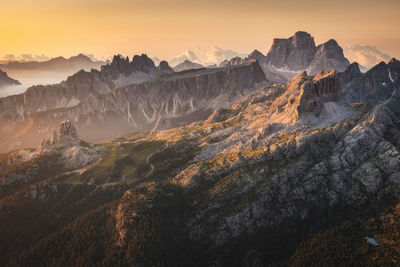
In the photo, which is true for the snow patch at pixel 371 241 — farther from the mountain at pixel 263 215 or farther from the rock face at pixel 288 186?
the rock face at pixel 288 186

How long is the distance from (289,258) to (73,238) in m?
132

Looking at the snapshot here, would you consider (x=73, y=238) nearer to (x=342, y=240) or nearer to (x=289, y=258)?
(x=289, y=258)

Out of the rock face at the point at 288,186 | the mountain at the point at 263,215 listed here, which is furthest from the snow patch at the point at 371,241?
the rock face at the point at 288,186

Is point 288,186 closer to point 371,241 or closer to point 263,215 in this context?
point 263,215

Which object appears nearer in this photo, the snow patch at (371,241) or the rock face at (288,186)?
the snow patch at (371,241)

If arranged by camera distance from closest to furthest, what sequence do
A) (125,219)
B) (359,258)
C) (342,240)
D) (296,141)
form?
(359,258), (342,240), (125,219), (296,141)

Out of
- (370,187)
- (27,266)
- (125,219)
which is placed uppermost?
(370,187)

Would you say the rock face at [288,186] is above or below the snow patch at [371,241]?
above

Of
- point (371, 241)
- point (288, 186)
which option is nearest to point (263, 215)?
point (288, 186)

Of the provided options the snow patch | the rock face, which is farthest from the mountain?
the snow patch

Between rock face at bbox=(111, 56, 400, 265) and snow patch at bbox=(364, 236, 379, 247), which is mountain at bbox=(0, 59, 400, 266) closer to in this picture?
rock face at bbox=(111, 56, 400, 265)

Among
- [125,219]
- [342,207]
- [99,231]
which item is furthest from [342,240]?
[99,231]

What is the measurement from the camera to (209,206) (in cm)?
16612

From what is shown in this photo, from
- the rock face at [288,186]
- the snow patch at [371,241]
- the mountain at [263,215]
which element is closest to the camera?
the snow patch at [371,241]
